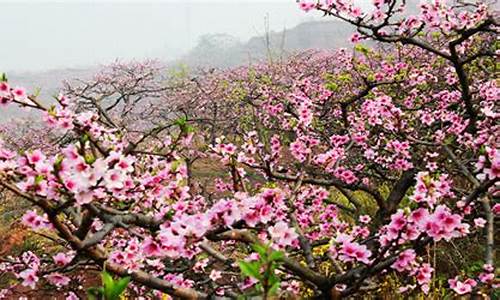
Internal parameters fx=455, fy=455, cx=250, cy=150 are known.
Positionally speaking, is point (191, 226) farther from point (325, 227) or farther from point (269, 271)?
point (325, 227)

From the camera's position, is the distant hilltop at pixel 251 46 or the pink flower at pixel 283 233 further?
the distant hilltop at pixel 251 46

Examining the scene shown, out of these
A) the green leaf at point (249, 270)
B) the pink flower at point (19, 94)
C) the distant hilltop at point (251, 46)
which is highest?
the pink flower at point (19, 94)

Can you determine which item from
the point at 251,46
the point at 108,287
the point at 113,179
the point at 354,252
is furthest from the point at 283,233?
the point at 251,46

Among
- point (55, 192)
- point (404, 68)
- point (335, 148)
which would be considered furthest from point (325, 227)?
point (404, 68)

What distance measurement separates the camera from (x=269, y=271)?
1457 millimetres

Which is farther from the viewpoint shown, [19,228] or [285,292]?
[19,228]

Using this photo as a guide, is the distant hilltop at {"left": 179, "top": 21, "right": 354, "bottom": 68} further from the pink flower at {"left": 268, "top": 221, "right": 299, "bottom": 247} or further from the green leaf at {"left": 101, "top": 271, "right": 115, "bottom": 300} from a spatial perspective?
the green leaf at {"left": 101, "top": 271, "right": 115, "bottom": 300}

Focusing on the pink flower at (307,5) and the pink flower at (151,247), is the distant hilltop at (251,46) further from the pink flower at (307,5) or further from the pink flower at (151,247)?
the pink flower at (151,247)

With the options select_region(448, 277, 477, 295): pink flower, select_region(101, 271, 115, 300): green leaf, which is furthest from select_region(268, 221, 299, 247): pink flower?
select_region(448, 277, 477, 295): pink flower

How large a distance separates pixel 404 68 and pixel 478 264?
13.6 feet

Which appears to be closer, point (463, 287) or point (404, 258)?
point (404, 258)

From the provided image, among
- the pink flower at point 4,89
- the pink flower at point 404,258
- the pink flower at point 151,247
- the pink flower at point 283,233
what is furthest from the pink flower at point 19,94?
the pink flower at point 404,258

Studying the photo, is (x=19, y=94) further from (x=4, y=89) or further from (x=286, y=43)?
(x=286, y=43)

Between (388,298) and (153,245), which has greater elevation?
(153,245)
